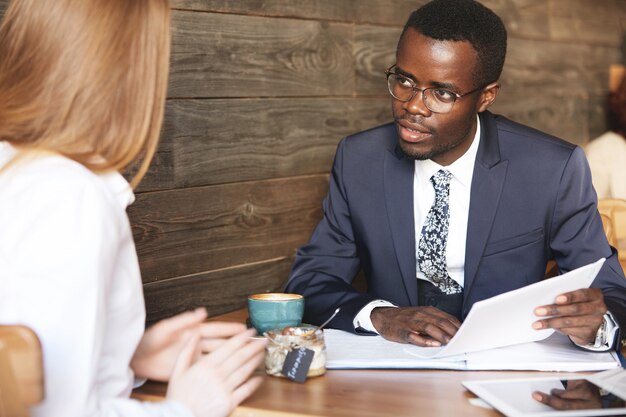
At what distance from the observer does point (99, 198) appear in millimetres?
1142

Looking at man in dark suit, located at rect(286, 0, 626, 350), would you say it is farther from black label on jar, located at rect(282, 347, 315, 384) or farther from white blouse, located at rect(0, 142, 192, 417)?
white blouse, located at rect(0, 142, 192, 417)

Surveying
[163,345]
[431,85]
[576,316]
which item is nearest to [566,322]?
[576,316]

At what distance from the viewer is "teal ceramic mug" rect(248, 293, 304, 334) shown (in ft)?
5.89

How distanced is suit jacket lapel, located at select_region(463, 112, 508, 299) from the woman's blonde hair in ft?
3.38

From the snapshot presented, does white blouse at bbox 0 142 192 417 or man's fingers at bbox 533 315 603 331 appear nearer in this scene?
white blouse at bbox 0 142 192 417

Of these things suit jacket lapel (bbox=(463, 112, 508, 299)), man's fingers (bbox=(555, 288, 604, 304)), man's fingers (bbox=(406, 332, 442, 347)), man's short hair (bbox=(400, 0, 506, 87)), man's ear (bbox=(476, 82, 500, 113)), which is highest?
man's short hair (bbox=(400, 0, 506, 87))

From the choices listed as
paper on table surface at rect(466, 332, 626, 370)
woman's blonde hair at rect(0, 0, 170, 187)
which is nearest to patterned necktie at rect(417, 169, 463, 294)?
paper on table surface at rect(466, 332, 626, 370)

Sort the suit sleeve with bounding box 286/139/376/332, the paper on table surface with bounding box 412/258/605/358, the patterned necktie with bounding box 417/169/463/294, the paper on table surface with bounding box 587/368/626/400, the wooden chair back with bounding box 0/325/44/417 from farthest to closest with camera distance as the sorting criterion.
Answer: the patterned necktie with bounding box 417/169/463/294, the suit sleeve with bounding box 286/139/376/332, the paper on table surface with bounding box 412/258/605/358, the paper on table surface with bounding box 587/368/626/400, the wooden chair back with bounding box 0/325/44/417

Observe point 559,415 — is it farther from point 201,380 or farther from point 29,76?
point 29,76

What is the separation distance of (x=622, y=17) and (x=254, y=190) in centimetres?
257

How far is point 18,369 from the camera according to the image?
1.01 metres

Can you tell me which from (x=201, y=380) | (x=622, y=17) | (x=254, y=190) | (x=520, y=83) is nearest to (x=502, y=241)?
(x=254, y=190)

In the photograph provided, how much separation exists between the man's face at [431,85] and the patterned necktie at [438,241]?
98mm

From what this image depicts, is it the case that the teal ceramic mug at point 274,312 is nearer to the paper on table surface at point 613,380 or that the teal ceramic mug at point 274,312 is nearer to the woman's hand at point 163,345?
the woman's hand at point 163,345
